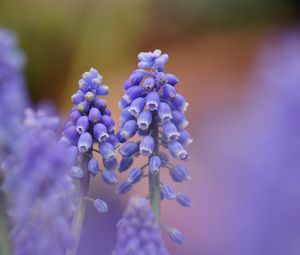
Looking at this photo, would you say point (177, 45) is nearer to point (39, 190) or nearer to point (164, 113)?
point (164, 113)

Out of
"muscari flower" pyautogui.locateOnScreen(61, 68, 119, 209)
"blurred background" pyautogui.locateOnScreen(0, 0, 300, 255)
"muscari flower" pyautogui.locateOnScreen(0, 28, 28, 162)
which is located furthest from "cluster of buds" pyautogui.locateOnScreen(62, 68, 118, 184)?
"blurred background" pyautogui.locateOnScreen(0, 0, 300, 255)

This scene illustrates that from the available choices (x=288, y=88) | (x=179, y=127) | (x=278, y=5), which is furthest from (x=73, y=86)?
(x=179, y=127)

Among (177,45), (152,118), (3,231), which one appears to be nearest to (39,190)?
(3,231)

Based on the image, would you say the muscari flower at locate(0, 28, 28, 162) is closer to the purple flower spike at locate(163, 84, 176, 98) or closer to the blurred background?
the purple flower spike at locate(163, 84, 176, 98)

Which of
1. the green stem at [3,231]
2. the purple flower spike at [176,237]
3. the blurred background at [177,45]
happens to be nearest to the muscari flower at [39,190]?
the green stem at [3,231]

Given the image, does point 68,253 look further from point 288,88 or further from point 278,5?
point 278,5
